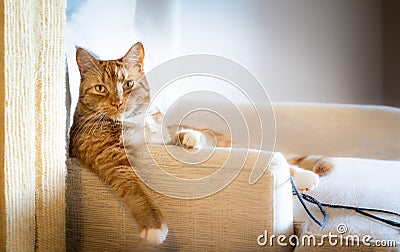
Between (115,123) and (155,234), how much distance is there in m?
0.26

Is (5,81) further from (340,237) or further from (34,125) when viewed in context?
(340,237)

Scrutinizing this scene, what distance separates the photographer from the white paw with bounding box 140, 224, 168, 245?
3.20 feet

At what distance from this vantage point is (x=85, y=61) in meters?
1.11

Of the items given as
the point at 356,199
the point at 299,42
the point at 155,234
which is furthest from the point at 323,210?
the point at 299,42

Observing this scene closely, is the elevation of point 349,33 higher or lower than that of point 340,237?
higher

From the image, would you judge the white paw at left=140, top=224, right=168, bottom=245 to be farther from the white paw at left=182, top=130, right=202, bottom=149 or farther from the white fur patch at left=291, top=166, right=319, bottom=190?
the white fur patch at left=291, top=166, right=319, bottom=190

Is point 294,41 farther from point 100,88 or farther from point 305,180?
point 100,88

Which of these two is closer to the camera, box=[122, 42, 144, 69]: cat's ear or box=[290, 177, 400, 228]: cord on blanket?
box=[290, 177, 400, 228]: cord on blanket

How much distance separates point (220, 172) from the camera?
98 cm

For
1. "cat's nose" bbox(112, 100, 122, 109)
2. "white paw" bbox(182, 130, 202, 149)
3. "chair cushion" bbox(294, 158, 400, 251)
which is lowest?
"chair cushion" bbox(294, 158, 400, 251)

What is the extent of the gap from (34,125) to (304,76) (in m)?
1.24

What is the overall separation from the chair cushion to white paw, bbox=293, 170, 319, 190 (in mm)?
19

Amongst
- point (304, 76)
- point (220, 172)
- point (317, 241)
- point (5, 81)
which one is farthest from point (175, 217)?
point (304, 76)

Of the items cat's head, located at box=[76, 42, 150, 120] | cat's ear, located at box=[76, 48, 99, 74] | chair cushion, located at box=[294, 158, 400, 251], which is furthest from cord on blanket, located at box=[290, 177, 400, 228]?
cat's ear, located at box=[76, 48, 99, 74]
